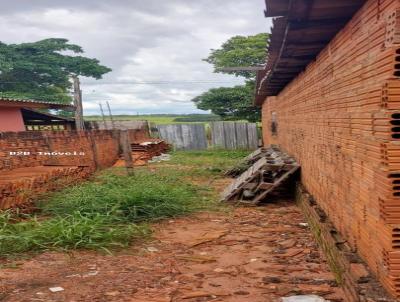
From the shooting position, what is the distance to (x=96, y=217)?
600cm

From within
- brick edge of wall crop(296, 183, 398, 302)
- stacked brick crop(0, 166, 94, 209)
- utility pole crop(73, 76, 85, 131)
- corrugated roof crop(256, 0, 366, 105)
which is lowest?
brick edge of wall crop(296, 183, 398, 302)

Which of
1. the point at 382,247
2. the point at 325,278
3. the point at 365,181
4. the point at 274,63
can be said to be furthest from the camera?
the point at 274,63

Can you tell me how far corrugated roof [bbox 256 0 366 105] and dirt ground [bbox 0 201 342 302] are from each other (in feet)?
8.14

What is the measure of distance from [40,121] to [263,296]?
19.2 m

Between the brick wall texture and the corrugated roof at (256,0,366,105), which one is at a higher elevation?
the corrugated roof at (256,0,366,105)

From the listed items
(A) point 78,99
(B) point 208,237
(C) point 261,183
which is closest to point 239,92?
(A) point 78,99

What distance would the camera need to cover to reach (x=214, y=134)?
74.2ft

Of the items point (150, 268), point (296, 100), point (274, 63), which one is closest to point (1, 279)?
point (150, 268)

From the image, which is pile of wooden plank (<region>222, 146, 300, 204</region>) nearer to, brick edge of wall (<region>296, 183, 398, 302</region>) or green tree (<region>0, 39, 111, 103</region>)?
brick edge of wall (<region>296, 183, 398, 302</region>)

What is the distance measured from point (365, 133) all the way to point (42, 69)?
25271 millimetres

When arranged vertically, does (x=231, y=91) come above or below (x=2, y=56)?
below

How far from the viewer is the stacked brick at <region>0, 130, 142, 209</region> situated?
7.32 metres

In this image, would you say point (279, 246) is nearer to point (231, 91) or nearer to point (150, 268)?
point (150, 268)

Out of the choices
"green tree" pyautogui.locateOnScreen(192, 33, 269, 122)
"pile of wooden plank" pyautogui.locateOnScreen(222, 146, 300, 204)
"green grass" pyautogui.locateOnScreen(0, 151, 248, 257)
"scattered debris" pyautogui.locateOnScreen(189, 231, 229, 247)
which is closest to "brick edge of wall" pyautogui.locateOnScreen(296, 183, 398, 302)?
"scattered debris" pyautogui.locateOnScreen(189, 231, 229, 247)
